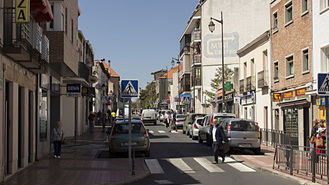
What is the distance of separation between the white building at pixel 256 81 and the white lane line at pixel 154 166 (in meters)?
12.4

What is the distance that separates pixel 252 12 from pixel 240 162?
1510 inches

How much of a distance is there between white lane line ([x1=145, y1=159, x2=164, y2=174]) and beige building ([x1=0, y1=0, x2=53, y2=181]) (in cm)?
409

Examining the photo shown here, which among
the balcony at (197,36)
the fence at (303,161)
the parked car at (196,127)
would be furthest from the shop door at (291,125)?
the balcony at (197,36)

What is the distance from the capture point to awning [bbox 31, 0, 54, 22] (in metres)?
15.6

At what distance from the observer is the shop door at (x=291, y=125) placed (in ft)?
79.8

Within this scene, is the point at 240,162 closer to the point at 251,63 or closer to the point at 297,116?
the point at 297,116

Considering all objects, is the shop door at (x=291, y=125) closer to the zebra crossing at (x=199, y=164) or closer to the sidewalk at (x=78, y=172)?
the zebra crossing at (x=199, y=164)

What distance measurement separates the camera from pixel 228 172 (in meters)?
15.2

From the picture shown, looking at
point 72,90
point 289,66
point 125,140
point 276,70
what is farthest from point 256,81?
point 125,140

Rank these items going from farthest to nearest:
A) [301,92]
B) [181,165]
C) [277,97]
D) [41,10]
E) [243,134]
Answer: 1. [277,97]
2. [301,92]
3. [243,134]
4. [181,165]
5. [41,10]

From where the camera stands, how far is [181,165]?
1727 centimetres

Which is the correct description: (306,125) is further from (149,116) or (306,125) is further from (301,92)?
(149,116)

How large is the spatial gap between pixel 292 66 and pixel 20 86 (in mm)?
14753

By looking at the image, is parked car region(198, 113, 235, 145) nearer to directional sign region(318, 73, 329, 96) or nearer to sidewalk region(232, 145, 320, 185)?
sidewalk region(232, 145, 320, 185)
